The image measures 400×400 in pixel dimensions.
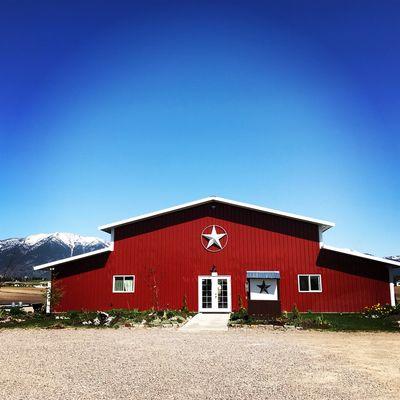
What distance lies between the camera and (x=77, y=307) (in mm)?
25844

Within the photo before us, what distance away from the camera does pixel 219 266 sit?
25500 mm

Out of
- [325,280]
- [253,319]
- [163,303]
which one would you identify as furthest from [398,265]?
[163,303]

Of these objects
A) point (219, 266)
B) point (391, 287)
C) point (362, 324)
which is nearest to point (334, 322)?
point (362, 324)

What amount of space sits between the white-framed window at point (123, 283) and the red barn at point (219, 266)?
61 millimetres

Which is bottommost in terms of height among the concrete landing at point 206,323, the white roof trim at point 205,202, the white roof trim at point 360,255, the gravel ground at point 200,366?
the gravel ground at point 200,366

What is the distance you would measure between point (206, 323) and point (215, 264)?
616 centimetres

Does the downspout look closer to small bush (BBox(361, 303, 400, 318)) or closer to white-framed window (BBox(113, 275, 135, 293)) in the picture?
small bush (BBox(361, 303, 400, 318))

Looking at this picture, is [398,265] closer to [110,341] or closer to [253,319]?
[253,319]

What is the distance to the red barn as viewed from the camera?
24531mm

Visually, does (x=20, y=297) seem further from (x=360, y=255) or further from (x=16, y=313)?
(x=360, y=255)

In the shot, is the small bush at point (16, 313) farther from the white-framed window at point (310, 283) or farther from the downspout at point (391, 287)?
the downspout at point (391, 287)

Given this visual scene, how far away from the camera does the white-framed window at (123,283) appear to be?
84.8 feet

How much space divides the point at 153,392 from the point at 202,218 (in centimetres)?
1839

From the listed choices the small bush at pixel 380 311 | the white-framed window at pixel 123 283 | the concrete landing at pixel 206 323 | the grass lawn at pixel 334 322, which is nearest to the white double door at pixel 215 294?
the concrete landing at pixel 206 323
